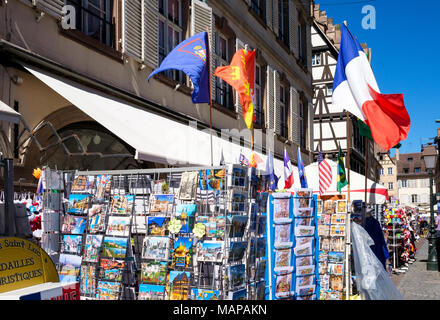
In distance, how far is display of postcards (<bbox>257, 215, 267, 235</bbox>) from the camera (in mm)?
6363

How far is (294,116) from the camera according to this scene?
21.8 meters

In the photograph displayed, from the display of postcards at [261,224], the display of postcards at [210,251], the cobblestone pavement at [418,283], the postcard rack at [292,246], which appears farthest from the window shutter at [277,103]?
the display of postcards at [210,251]

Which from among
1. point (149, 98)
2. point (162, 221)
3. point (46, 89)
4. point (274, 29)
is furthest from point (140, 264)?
point (274, 29)

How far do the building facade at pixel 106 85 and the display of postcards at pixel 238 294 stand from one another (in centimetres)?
258

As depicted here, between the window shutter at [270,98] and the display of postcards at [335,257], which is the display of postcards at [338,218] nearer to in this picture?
the display of postcards at [335,257]

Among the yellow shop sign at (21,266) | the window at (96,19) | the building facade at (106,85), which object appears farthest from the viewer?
the window at (96,19)

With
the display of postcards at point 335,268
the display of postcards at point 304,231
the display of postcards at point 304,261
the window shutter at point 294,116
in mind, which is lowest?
the display of postcards at point 335,268

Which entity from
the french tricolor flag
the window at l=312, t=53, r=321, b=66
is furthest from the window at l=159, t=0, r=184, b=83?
the window at l=312, t=53, r=321, b=66

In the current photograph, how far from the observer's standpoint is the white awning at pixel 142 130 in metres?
7.54

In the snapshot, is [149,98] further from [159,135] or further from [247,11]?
[247,11]

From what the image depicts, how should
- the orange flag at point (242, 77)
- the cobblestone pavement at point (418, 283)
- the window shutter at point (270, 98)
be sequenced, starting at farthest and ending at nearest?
the window shutter at point (270, 98), the cobblestone pavement at point (418, 283), the orange flag at point (242, 77)

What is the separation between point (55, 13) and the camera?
8109 mm

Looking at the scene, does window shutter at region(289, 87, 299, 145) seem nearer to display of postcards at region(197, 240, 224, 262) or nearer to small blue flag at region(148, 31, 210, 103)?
small blue flag at region(148, 31, 210, 103)
